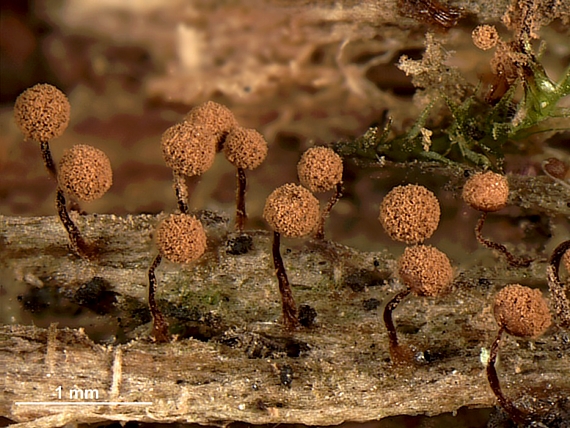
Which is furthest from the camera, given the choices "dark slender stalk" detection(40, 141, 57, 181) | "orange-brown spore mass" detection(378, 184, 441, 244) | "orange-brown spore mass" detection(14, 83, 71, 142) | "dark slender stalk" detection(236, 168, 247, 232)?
"dark slender stalk" detection(236, 168, 247, 232)

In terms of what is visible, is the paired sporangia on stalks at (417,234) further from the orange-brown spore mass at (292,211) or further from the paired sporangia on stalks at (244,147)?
the paired sporangia on stalks at (244,147)

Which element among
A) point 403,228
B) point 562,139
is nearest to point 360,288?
point 403,228

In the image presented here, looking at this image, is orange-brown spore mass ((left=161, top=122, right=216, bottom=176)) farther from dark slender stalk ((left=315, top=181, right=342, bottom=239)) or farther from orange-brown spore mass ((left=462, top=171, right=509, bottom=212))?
orange-brown spore mass ((left=462, top=171, right=509, bottom=212))

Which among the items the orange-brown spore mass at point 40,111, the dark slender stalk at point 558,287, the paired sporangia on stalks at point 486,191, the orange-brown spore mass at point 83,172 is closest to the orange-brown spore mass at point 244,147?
the orange-brown spore mass at point 83,172

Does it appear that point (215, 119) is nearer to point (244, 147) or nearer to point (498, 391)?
point (244, 147)

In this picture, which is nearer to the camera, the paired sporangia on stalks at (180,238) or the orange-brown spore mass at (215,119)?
the paired sporangia on stalks at (180,238)

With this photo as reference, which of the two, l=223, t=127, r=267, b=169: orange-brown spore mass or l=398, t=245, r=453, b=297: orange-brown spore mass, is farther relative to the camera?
l=223, t=127, r=267, b=169: orange-brown spore mass

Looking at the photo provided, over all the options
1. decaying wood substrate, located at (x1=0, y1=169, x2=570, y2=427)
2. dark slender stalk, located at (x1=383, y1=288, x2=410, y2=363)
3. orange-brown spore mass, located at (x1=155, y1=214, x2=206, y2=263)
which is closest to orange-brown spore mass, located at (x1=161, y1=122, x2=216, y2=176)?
orange-brown spore mass, located at (x1=155, y1=214, x2=206, y2=263)
